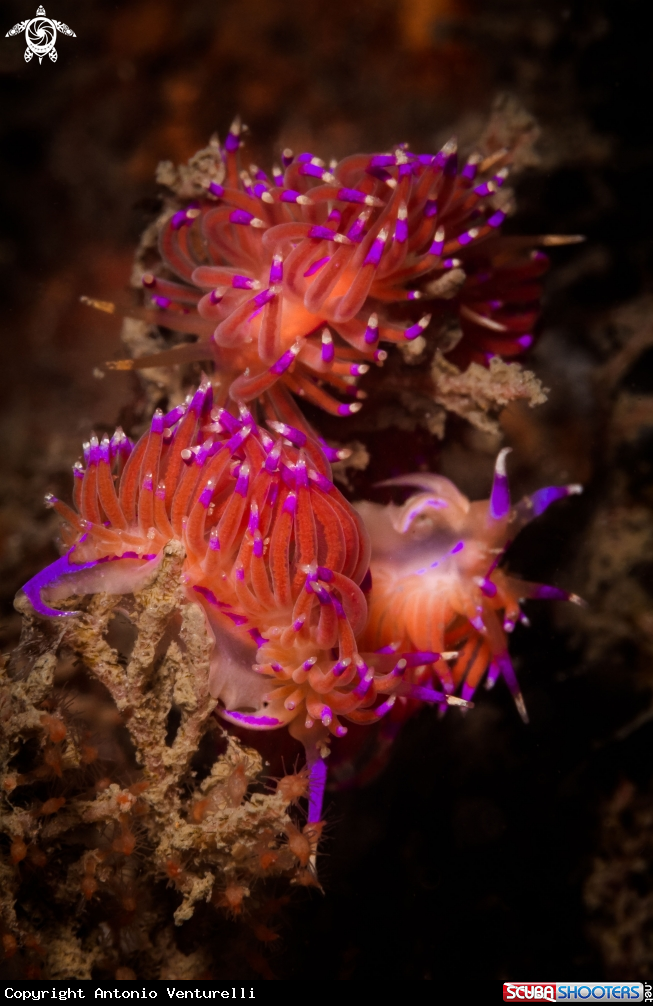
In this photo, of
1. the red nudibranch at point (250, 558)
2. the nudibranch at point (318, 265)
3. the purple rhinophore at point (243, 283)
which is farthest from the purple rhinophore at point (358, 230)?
the red nudibranch at point (250, 558)

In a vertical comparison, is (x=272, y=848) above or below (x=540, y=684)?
below

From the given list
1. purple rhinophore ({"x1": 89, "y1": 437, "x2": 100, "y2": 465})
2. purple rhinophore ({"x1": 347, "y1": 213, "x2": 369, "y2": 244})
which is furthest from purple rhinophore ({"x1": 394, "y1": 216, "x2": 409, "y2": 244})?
purple rhinophore ({"x1": 89, "y1": 437, "x2": 100, "y2": 465})

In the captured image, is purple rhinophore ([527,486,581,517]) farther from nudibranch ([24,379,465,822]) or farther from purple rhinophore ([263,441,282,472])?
purple rhinophore ([263,441,282,472])

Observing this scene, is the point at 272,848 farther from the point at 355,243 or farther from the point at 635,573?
the point at 635,573

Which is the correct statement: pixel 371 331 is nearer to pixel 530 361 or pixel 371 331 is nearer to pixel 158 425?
pixel 158 425

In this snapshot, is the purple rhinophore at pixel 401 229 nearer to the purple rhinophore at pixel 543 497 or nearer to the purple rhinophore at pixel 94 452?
the purple rhinophore at pixel 543 497

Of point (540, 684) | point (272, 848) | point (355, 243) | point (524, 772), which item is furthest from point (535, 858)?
point (355, 243)
